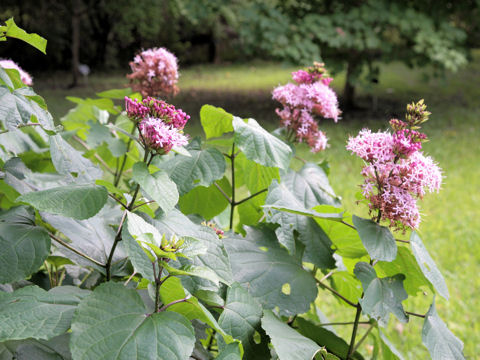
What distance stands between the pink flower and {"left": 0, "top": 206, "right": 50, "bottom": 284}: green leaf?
0.34m

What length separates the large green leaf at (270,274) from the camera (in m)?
1.27

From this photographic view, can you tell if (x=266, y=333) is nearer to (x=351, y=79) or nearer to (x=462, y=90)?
(x=351, y=79)

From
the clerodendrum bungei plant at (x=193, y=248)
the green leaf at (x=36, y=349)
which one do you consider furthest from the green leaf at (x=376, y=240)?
the green leaf at (x=36, y=349)

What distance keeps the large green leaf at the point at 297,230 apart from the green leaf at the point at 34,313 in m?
0.57

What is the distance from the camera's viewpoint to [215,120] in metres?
1.47

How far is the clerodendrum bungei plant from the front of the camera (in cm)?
90

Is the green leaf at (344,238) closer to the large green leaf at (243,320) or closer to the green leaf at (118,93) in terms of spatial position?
the large green leaf at (243,320)

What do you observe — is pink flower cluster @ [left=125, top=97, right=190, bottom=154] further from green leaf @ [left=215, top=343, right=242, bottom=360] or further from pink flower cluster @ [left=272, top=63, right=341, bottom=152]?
pink flower cluster @ [left=272, top=63, right=341, bottom=152]

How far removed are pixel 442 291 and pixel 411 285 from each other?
7.6 inches

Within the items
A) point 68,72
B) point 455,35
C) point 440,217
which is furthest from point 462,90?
point 68,72

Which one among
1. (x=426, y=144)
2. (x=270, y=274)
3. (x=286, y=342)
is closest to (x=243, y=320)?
(x=286, y=342)

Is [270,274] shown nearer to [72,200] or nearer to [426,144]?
[72,200]

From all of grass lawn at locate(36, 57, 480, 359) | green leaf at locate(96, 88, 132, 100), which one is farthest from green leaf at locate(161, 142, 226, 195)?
green leaf at locate(96, 88, 132, 100)

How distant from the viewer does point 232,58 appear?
21.3 meters
